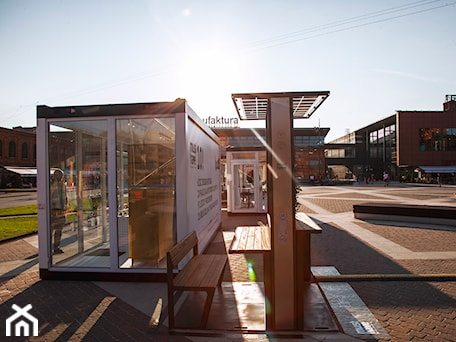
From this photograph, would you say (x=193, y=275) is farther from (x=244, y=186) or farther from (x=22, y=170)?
(x=22, y=170)

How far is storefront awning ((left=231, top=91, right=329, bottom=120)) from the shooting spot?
3740 millimetres

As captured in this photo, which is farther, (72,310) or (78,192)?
(78,192)

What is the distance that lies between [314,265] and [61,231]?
15.5 feet

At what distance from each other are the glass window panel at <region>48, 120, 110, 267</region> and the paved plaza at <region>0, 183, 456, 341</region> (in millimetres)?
726

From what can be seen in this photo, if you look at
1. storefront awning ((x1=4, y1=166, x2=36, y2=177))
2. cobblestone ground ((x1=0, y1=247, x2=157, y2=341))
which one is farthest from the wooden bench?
storefront awning ((x1=4, y1=166, x2=36, y2=177))

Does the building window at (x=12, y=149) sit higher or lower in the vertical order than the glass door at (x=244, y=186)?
higher

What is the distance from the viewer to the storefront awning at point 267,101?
12.3 feet

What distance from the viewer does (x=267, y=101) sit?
13.3 ft

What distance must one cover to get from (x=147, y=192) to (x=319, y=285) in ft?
11.0

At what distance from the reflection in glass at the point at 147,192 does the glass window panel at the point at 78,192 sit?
1.70 ft

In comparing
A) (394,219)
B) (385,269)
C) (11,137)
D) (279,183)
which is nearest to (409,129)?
(394,219)

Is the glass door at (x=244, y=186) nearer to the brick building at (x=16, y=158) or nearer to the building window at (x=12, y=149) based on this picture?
the brick building at (x=16, y=158)

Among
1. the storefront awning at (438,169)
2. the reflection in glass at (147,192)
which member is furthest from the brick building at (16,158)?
the storefront awning at (438,169)

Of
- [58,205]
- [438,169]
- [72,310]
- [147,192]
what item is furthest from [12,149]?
[438,169]
